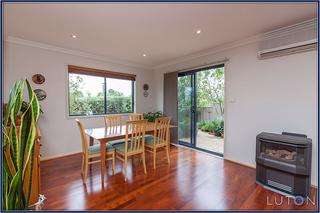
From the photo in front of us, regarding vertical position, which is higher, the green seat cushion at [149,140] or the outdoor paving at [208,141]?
the green seat cushion at [149,140]

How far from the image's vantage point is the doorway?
11.6 feet

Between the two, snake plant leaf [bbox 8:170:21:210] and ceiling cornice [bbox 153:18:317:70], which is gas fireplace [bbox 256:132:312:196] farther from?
snake plant leaf [bbox 8:170:21:210]

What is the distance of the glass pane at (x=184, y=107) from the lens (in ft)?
13.3

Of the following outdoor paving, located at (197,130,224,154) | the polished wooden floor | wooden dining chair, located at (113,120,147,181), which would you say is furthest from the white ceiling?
the polished wooden floor

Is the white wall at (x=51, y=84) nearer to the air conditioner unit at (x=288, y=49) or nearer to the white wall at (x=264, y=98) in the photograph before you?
the white wall at (x=264, y=98)

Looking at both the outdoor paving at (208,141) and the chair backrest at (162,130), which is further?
the outdoor paving at (208,141)

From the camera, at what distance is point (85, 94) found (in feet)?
12.4

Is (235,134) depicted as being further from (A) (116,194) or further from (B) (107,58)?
(B) (107,58)

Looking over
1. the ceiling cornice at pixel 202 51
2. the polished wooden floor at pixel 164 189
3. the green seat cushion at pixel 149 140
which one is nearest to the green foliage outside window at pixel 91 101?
the ceiling cornice at pixel 202 51

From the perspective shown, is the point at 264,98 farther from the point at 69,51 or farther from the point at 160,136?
the point at 69,51

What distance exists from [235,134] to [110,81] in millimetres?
3349

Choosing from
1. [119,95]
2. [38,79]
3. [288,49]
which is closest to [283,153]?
[288,49]

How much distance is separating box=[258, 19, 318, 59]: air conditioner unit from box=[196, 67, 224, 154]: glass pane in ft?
2.98

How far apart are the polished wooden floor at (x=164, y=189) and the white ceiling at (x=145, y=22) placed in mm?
2379
